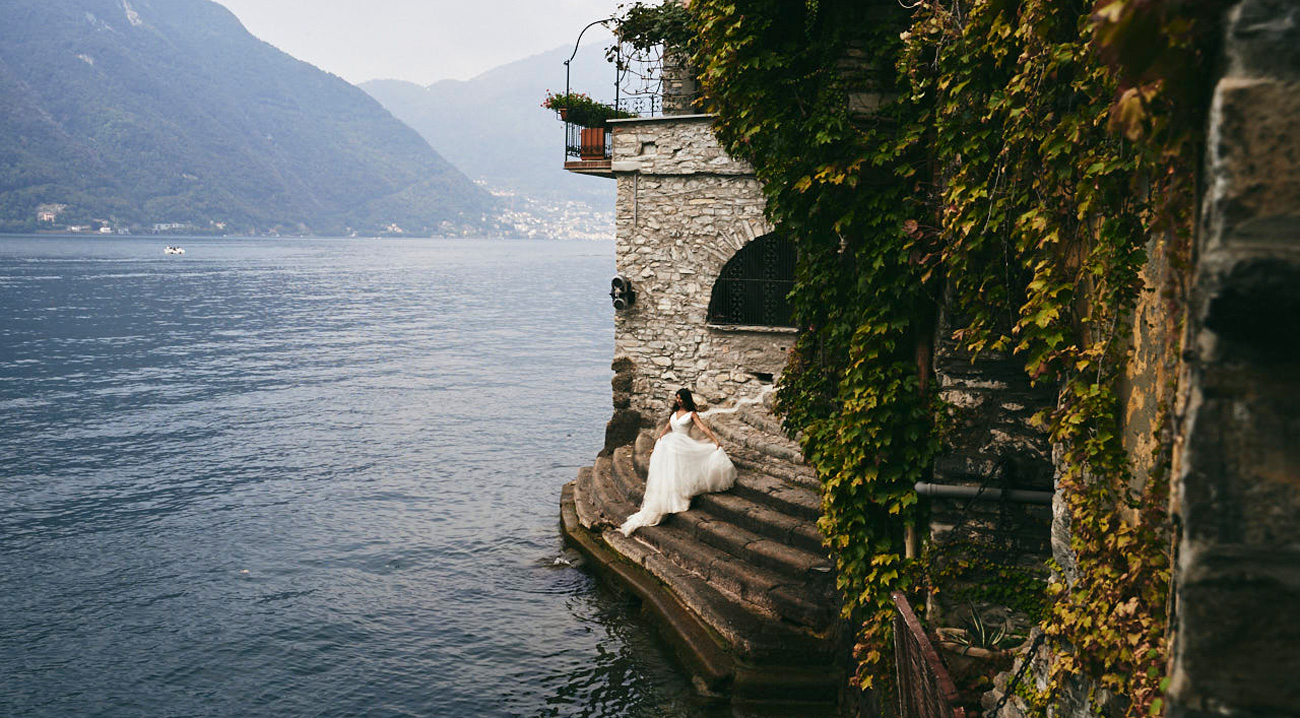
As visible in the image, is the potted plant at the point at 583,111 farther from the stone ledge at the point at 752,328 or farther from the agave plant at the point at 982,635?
the agave plant at the point at 982,635

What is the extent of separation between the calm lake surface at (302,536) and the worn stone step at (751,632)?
71cm

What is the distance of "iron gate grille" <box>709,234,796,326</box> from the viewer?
14781 millimetres

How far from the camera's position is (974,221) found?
5.00m

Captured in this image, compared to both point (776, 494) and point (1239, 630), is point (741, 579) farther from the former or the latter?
point (1239, 630)

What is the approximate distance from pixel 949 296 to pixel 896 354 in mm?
786

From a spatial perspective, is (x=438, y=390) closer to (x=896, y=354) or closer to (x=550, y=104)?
(x=550, y=104)

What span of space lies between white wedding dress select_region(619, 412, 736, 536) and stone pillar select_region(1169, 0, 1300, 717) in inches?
378

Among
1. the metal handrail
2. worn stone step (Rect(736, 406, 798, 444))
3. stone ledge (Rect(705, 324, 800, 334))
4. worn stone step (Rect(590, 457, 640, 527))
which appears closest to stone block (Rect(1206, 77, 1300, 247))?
the metal handrail

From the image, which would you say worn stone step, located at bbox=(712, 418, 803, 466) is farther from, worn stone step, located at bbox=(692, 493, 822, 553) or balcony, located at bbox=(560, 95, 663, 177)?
balcony, located at bbox=(560, 95, 663, 177)

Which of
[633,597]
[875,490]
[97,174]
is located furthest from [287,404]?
[97,174]

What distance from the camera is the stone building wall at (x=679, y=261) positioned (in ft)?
47.9

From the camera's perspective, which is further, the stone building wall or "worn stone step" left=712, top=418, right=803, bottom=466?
the stone building wall

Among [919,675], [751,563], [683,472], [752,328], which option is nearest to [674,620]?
[751,563]

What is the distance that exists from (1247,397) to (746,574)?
8.09 m
